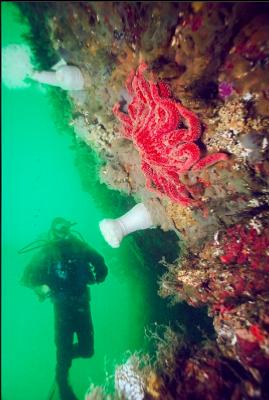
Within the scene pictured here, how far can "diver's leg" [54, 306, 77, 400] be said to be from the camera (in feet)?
30.3

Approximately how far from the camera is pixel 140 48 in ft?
13.5

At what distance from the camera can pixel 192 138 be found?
4281 millimetres

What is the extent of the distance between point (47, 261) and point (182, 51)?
23.6 ft

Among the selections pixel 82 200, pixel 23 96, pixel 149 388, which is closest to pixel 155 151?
pixel 149 388

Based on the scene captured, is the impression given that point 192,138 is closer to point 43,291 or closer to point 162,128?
point 162,128

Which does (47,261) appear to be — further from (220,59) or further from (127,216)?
(220,59)

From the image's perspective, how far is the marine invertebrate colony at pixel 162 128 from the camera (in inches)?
160

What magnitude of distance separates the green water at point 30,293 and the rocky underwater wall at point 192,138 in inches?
51.6

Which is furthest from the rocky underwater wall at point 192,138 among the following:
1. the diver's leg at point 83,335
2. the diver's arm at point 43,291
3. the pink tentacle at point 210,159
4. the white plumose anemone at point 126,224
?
the diver's arm at point 43,291

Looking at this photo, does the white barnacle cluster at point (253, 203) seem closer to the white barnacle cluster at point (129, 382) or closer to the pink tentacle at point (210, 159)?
the pink tentacle at point (210, 159)

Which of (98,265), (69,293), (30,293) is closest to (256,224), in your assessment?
(98,265)

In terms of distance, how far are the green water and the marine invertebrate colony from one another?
1.83m

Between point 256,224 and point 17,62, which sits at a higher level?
point 17,62

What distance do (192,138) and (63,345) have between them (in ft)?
24.7
